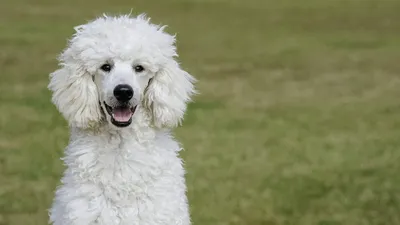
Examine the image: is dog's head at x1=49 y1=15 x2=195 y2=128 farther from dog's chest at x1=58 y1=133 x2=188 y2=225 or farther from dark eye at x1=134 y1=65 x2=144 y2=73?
dog's chest at x1=58 y1=133 x2=188 y2=225

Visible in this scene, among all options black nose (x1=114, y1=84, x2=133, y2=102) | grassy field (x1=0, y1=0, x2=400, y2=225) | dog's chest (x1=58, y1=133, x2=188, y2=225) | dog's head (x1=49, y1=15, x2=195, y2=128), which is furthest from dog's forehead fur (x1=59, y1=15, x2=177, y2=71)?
grassy field (x1=0, y1=0, x2=400, y2=225)

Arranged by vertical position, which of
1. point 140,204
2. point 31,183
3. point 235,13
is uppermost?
point 235,13

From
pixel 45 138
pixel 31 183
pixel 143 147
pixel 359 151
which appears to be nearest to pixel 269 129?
pixel 359 151

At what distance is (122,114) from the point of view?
17.4 feet

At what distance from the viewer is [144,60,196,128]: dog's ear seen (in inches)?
212

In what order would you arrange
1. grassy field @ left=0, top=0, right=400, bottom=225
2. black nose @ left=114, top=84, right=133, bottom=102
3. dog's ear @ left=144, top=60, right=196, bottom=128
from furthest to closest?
grassy field @ left=0, top=0, right=400, bottom=225 → dog's ear @ left=144, top=60, right=196, bottom=128 → black nose @ left=114, top=84, right=133, bottom=102

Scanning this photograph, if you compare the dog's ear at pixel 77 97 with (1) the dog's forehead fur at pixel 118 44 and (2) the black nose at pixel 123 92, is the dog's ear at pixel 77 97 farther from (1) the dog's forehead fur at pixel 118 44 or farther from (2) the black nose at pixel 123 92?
(2) the black nose at pixel 123 92

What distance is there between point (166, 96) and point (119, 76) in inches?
13.0

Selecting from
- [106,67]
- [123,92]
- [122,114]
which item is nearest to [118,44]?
[106,67]

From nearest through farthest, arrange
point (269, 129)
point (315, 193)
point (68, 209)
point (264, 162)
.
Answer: point (68, 209), point (315, 193), point (264, 162), point (269, 129)

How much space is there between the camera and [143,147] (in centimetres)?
543

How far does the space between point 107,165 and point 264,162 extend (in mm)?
5361

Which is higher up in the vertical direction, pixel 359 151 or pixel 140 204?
pixel 359 151

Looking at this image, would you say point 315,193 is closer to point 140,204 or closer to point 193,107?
point 140,204
